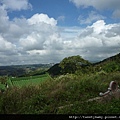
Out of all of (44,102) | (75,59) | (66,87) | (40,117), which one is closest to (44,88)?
(66,87)

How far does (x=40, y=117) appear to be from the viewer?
8.12 meters

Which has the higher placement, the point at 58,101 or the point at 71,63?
the point at 71,63

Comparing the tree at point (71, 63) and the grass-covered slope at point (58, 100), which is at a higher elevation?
the tree at point (71, 63)

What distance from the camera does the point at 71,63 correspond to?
901 inches

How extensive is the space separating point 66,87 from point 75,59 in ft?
37.2

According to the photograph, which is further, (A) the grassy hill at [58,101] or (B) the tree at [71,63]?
(B) the tree at [71,63]

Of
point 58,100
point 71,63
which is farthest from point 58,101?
point 71,63

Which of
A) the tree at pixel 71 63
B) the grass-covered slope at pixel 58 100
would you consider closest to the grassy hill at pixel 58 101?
the grass-covered slope at pixel 58 100

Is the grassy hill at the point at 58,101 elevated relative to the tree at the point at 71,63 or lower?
lower

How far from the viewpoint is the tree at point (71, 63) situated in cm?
2286

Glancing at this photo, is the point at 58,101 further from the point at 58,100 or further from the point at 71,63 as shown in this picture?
the point at 71,63

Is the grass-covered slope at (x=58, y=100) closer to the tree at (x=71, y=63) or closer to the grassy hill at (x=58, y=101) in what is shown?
the grassy hill at (x=58, y=101)

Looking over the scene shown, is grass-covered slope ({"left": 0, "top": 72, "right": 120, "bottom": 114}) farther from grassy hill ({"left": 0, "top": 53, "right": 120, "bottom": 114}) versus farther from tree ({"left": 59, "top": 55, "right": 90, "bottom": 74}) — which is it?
tree ({"left": 59, "top": 55, "right": 90, "bottom": 74})

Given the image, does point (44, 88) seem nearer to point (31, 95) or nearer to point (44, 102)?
point (31, 95)
